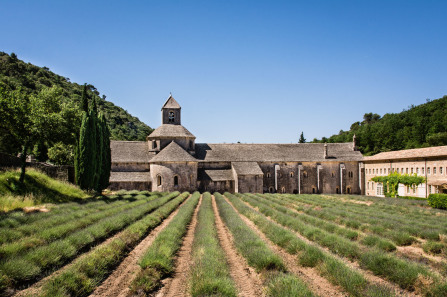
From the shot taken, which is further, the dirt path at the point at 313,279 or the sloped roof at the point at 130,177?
the sloped roof at the point at 130,177

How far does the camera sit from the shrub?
1061 inches

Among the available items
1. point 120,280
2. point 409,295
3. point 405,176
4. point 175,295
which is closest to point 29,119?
point 120,280

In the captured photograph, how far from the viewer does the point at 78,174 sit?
27.6 metres

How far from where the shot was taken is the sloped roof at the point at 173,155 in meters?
40.7

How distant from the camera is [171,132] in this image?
46094 mm

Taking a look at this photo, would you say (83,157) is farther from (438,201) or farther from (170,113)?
(438,201)

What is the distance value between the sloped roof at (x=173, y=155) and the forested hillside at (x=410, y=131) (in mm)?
51759

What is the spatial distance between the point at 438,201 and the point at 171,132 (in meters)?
34.0

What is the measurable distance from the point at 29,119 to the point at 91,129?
4.99m

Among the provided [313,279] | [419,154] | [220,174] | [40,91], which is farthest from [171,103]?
[313,279]

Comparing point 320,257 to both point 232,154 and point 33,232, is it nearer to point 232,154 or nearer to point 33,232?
point 33,232

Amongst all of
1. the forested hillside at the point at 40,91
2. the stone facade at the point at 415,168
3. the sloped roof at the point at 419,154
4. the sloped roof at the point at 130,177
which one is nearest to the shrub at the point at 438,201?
the stone facade at the point at 415,168

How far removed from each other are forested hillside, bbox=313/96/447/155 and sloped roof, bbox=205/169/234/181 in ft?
148

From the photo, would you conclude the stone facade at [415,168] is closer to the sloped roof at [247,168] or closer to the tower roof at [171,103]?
the sloped roof at [247,168]
